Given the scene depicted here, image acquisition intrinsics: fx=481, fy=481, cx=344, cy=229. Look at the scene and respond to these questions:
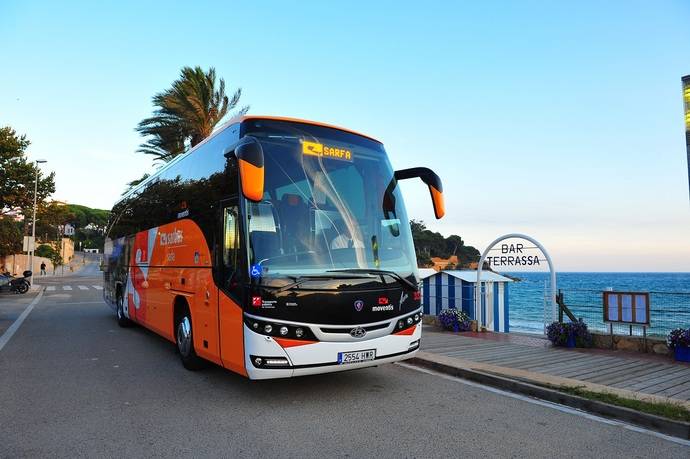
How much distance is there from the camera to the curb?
471 centimetres

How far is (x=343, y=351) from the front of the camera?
5453 mm

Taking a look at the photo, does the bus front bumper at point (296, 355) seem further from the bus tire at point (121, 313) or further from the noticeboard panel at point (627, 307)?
the bus tire at point (121, 313)

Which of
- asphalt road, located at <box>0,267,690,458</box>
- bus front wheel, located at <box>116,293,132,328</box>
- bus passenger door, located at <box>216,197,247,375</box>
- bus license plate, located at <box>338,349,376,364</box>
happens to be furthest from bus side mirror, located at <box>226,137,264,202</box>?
bus front wheel, located at <box>116,293,132,328</box>

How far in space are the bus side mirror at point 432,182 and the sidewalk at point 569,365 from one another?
2405 mm

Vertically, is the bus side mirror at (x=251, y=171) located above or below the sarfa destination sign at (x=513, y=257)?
above

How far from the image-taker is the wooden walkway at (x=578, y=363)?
6418mm

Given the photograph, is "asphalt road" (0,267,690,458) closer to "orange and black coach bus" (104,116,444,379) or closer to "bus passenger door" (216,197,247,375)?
"orange and black coach bus" (104,116,444,379)

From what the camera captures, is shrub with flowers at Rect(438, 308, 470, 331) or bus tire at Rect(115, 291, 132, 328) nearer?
shrub with flowers at Rect(438, 308, 470, 331)

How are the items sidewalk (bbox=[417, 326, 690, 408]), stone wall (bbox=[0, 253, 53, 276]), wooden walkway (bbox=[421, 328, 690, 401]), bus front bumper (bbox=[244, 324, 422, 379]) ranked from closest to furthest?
bus front bumper (bbox=[244, 324, 422, 379])
sidewalk (bbox=[417, 326, 690, 408])
wooden walkway (bbox=[421, 328, 690, 401])
stone wall (bbox=[0, 253, 53, 276])

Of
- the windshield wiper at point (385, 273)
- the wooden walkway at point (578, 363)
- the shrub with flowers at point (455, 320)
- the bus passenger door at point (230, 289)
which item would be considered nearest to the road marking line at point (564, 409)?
the wooden walkway at point (578, 363)

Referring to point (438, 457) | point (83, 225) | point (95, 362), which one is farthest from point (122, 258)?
point (83, 225)

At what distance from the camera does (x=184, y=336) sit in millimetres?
7359

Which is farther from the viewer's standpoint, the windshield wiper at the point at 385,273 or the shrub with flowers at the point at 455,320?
the shrub with flowers at the point at 455,320

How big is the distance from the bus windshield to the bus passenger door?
31 cm
